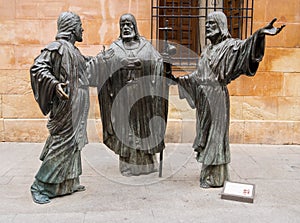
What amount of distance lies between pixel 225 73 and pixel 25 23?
434 cm

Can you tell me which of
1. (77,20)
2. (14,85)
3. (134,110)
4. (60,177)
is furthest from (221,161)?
(14,85)

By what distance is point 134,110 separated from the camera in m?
5.09

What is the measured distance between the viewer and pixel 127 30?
16.1 feet

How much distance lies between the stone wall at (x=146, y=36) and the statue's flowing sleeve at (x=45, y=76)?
2941 mm

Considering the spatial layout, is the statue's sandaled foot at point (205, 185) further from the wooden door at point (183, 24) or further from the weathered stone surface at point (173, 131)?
the wooden door at point (183, 24)

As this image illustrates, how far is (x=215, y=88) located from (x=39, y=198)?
238cm

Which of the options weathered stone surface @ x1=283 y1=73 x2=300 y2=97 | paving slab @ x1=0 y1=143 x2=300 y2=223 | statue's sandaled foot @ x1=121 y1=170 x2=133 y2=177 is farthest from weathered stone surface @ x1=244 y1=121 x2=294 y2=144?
statue's sandaled foot @ x1=121 y1=170 x2=133 y2=177

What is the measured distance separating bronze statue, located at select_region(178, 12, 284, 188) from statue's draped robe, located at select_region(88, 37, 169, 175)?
0.46m

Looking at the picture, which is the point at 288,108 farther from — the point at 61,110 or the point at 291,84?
the point at 61,110

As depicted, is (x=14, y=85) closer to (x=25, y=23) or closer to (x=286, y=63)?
(x=25, y=23)

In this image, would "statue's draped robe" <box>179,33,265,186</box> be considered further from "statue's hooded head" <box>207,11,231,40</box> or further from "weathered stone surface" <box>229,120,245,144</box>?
"weathered stone surface" <box>229,120,245,144</box>

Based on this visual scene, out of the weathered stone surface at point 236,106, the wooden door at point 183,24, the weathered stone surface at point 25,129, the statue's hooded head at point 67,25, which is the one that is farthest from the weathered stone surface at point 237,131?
the statue's hooded head at point 67,25

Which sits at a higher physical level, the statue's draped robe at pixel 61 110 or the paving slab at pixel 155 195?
the statue's draped robe at pixel 61 110

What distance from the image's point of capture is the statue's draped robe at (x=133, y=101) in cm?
495
